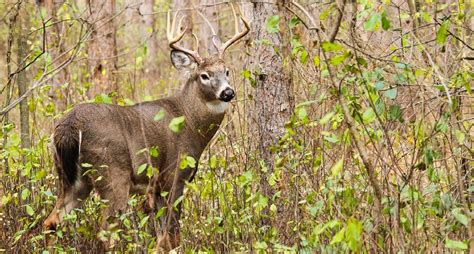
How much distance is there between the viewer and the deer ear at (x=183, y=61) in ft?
28.7

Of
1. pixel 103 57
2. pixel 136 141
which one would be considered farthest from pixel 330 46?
pixel 103 57

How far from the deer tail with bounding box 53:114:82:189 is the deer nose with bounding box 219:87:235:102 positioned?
1720 millimetres

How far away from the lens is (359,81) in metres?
5.29

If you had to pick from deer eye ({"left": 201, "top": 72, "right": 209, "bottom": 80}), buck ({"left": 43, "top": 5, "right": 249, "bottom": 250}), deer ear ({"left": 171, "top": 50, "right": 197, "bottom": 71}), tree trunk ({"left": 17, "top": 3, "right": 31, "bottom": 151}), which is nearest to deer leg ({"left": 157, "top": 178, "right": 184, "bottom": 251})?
buck ({"left": 43, "top": 5, "right": 249, "bottom": 250})

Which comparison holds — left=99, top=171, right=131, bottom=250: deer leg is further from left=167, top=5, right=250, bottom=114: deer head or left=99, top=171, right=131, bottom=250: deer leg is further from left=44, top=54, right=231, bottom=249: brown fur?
left=167, top=5, right=250, bottom=114: deer head

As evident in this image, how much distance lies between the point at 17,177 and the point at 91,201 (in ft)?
2.41

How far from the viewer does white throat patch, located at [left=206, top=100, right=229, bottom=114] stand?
8.81 metres

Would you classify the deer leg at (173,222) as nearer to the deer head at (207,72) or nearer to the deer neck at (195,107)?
the deer neck at (195,107)

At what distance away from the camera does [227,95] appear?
8.37 meters

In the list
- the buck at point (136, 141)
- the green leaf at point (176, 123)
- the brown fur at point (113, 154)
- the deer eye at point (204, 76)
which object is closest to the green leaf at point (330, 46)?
the green leaf at point (176, 123)

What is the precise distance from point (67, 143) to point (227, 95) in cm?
186

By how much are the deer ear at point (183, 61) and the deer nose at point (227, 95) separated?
1.84ft

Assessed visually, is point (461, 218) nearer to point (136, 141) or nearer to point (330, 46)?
point (330, 46)

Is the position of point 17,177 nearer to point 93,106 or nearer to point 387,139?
point 93,106
